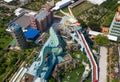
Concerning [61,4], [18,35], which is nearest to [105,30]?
[61,4]

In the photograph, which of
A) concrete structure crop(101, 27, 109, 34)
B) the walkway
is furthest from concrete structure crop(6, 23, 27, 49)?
concrete structure crop(101, 27, 109, 34)

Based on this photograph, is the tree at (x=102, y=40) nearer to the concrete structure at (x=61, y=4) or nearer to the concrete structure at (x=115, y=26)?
the concrete structure at (x=115, y=26)

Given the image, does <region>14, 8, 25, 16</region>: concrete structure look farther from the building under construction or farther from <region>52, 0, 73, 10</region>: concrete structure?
<region>52, 0, 73, 10</region>: concrete structure

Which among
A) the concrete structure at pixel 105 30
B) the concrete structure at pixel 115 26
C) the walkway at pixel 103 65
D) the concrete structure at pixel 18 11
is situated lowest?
the walkway at pixel 103 65

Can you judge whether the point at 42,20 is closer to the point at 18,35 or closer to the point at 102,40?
the point at 18,35

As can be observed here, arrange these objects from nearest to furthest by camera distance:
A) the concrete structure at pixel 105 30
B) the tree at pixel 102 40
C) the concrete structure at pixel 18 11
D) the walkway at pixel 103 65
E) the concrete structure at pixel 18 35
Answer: the walkway at pixel 103 65
the concrete structure at pixel 18 35
the tree at pixel 102 40
the concrete structure at pixel 105 30
the concrete structure at pixel 18 11

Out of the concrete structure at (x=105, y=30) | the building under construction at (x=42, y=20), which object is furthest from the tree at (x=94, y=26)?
the building under construction at (x=42, y=20)

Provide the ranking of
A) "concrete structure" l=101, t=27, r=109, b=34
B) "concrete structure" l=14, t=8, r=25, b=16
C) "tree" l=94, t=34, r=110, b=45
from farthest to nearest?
"concrete structure" l=14, t=8, r=25, b=16, "concrete structure" l=101, t=27, r=109, b=34, "tree" l=94, t=34, r=110, b=45

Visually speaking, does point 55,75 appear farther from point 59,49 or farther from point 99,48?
point 99,48
